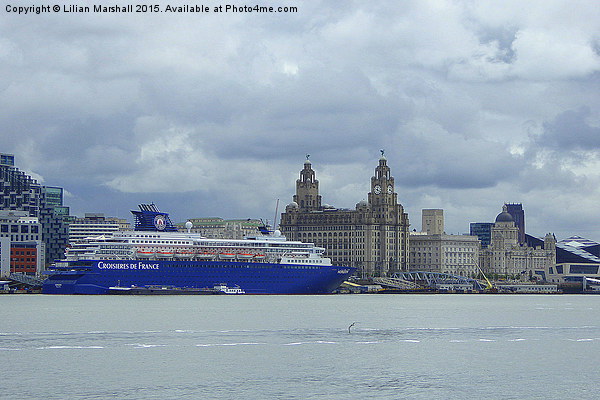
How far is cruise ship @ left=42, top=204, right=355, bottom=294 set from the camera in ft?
527

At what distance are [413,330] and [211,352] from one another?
24794mm

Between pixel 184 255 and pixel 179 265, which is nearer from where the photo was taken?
pixel 179 265

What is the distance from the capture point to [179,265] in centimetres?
16500

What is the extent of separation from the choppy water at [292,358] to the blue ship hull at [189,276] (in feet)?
184

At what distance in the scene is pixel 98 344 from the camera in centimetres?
7325

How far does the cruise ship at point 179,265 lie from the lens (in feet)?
527

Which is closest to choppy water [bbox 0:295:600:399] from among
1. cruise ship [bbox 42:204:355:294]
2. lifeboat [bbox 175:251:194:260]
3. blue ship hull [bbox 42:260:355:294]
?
blue ship hull [bbox 42:260:355:294]

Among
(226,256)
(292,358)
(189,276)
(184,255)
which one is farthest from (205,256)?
(292,358)

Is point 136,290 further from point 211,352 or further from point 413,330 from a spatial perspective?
point 211,352

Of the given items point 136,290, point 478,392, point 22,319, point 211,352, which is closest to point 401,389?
point 478,392

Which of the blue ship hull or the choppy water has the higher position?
the blue ship hull

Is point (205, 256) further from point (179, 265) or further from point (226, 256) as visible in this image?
point (179, 265)

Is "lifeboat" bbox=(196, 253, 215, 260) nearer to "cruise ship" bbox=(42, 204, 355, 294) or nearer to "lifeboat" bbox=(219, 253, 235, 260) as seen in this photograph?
"cruise ship" bbox=(42, 204, 355, 294)

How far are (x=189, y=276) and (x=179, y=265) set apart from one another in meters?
2.18
